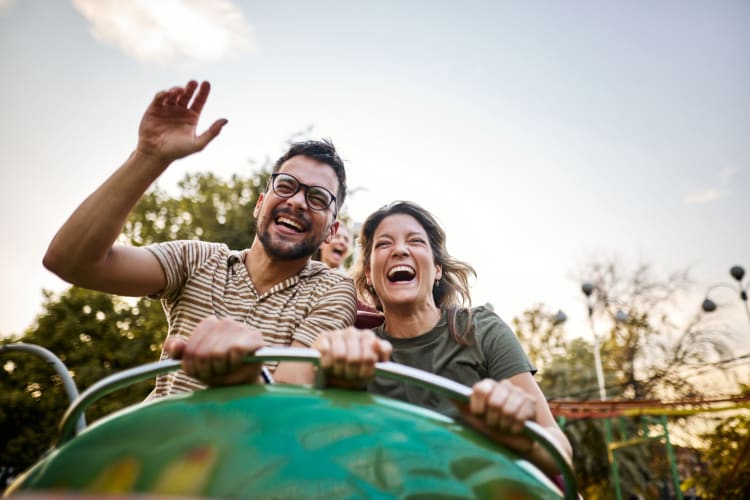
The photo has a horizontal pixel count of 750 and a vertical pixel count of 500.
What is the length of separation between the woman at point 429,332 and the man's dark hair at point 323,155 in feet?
1.02

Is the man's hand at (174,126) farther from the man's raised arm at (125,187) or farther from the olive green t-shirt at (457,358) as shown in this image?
the olive green t-shirt at (457,358)

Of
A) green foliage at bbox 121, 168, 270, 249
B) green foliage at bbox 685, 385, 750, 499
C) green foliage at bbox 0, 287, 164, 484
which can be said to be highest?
green foliage at bbox 121, 168, 270, 249

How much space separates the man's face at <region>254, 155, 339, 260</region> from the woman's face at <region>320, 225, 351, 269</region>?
2.31m

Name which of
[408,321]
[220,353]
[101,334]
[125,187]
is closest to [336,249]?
[408,321]

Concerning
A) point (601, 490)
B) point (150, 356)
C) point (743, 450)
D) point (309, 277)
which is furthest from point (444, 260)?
point (601, 490)

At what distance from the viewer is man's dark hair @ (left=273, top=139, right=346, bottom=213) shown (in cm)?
238

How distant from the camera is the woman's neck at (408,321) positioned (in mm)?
2264

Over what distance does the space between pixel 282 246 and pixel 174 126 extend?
29.2 inches

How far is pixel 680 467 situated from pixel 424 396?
25.6 metres

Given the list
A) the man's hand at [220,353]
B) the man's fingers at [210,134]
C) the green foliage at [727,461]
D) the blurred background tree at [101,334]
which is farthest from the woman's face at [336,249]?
the blurred background tree at [101,334]

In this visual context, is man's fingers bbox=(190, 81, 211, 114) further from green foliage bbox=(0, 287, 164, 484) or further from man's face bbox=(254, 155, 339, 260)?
green foliage bbox=(0, 287, 164, 484)

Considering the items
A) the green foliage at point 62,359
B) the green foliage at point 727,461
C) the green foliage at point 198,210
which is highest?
the green foliage at point 198,210

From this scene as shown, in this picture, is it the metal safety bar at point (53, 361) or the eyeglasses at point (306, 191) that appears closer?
the metal safety bar at point (53, 361)

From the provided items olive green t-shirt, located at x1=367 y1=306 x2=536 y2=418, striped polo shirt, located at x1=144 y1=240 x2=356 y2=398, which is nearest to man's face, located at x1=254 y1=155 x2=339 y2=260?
striped polo shirt, located at x1=144 y1=240 x2=356 y2=398
